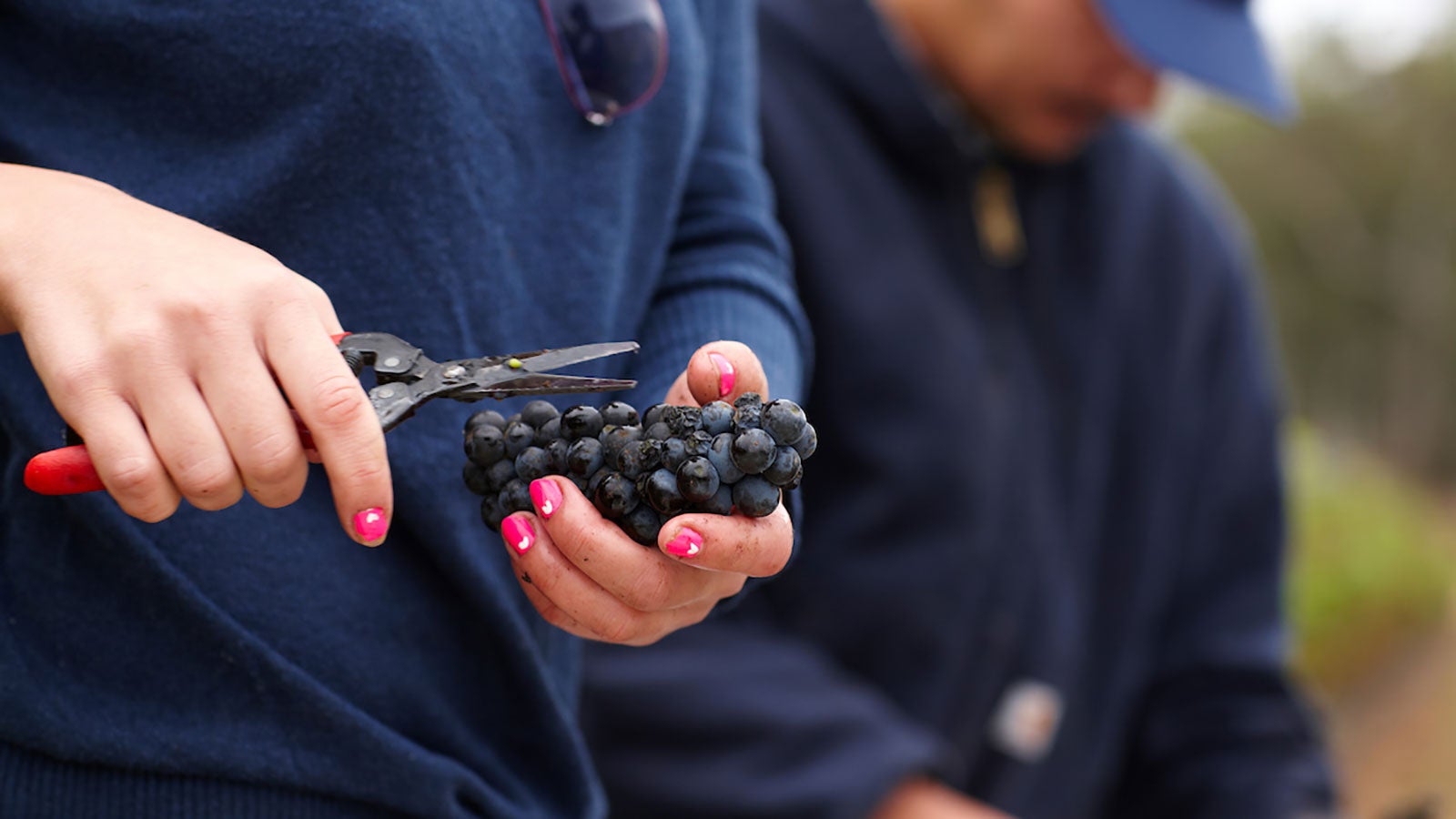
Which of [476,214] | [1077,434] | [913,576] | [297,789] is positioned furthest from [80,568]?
[1077,434]

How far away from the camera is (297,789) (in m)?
0.80

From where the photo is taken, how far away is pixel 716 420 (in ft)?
2.36

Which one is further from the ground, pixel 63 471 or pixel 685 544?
pixel 685 544

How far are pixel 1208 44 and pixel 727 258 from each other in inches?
52.9

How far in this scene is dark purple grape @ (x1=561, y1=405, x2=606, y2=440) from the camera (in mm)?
765

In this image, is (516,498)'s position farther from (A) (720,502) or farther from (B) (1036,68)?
(B) (1036,68)

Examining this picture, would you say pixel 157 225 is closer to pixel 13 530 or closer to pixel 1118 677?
pixel 13 530

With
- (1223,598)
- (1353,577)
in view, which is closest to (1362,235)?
(1353,577)

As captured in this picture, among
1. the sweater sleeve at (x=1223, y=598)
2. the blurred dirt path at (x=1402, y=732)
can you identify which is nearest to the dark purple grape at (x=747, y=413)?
the sweater sleeve at (x=1223, y=598)

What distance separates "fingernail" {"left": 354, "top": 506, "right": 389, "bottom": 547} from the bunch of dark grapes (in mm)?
114

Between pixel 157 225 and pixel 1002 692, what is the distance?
170cm

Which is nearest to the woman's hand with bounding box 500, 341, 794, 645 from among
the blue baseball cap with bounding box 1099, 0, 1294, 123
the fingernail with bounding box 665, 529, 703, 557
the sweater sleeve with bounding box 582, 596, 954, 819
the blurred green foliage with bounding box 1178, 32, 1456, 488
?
the fingernail with bounding box 665, 529, 703, 557

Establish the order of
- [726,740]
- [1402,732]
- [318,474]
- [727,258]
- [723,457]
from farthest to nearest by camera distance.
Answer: [1402,732] → [726,740] → [727,258] → [318,474] → [723,457]

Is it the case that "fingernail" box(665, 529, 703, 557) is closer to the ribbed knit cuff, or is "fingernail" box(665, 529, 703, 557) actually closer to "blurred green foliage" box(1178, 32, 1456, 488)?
the ribbed knit cuff
